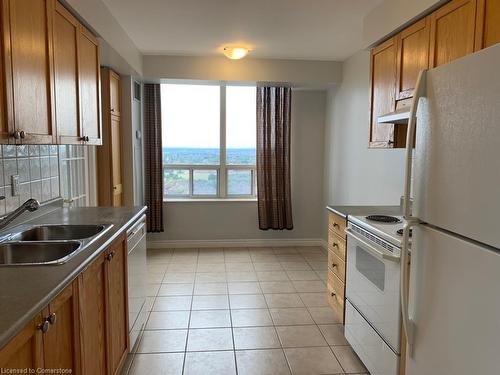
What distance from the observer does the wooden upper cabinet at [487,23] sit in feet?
5.56

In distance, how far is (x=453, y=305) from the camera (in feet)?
4.36

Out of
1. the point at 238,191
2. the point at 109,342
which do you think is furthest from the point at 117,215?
the point at 238,191

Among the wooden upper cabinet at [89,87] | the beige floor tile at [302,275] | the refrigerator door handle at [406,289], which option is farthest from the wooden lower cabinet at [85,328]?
the beige floor tile at [302,275]

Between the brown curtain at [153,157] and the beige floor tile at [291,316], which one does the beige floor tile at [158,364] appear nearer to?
the beige floor tile at [291,316]

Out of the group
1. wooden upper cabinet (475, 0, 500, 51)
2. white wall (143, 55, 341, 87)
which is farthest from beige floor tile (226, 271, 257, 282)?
wooden upper cabinet (475, 0, 500, 51)

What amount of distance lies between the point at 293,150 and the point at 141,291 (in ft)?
10.3

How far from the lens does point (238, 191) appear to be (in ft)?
17.7

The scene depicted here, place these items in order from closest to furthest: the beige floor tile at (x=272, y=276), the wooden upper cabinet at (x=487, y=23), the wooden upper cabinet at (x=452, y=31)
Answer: the wooden upper cabinet at (x=487, y=23) < the wooden upper cabinet at (x=452, y=31) < the beige floor tile at (x=272, y=276)

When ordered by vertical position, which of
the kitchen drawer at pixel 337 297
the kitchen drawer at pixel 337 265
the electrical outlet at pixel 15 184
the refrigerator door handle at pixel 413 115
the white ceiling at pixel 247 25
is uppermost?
the white ceiling at pixel 247 25

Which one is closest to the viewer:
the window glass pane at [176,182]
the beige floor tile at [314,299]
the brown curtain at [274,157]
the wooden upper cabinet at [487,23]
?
the wooden upper cabinet at [487,23]

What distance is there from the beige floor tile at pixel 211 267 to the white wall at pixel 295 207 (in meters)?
0.80

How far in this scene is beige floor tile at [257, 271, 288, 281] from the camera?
13.1 ft

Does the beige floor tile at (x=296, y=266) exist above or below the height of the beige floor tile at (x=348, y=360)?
above

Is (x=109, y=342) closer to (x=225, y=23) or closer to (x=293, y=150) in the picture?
(x=225, y=23)
